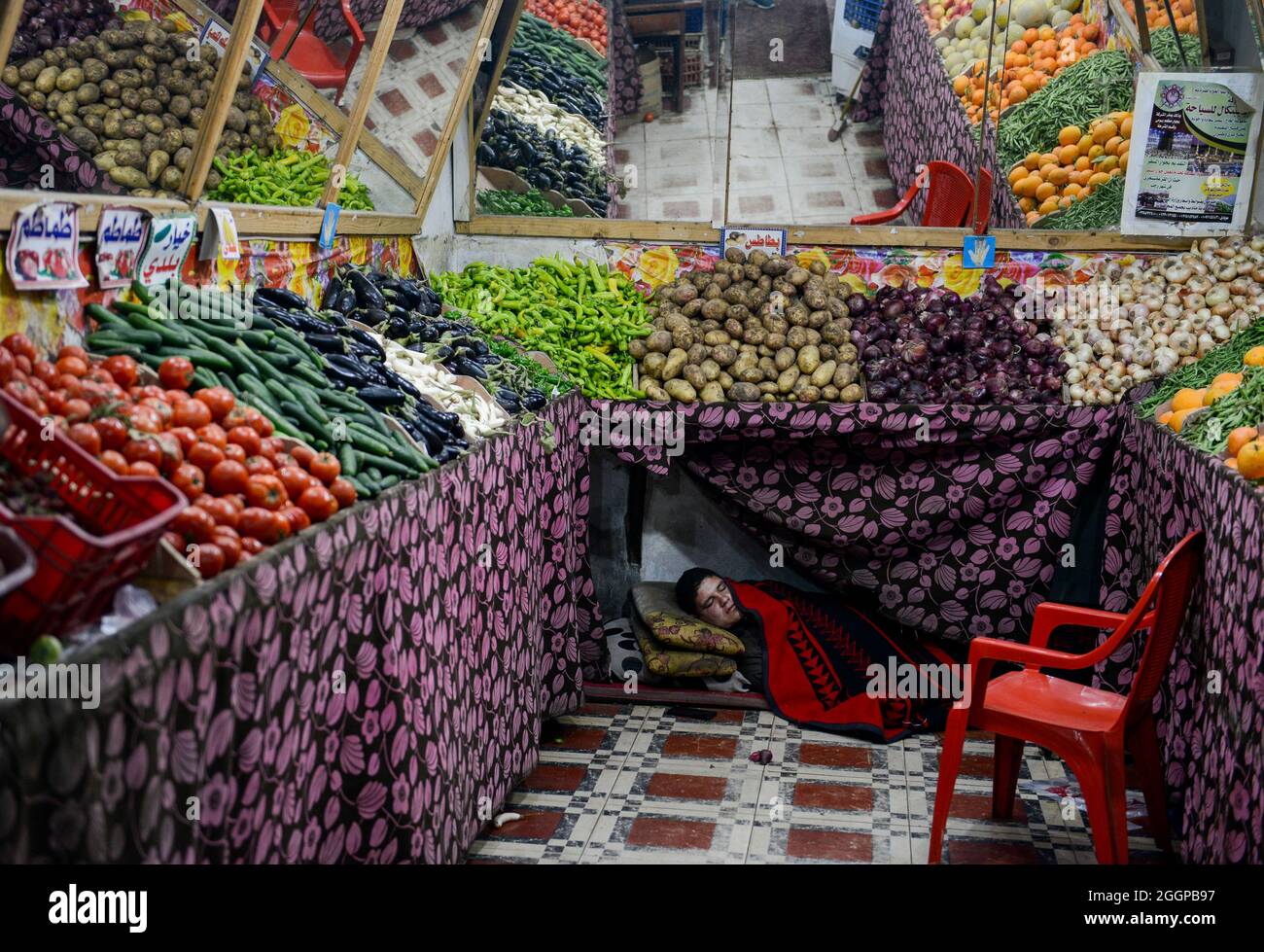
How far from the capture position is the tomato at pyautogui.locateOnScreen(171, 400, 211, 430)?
2613 millimetres

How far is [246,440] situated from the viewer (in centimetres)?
269

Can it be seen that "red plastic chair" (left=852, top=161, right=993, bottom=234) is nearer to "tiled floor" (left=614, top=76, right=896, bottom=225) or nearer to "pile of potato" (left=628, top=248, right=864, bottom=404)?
"pile of potato" (left=628, top=248, right=864, bottom=404)

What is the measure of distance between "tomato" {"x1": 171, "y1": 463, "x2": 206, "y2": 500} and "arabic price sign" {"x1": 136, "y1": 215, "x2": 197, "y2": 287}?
1164mm

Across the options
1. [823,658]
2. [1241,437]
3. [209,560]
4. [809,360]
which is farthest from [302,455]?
[809,360]

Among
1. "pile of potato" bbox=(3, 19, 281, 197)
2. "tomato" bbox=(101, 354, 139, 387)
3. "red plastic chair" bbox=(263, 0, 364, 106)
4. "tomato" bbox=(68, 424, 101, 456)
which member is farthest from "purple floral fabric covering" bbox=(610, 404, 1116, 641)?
"tomato" bbox=(68, 424, 101, 456)

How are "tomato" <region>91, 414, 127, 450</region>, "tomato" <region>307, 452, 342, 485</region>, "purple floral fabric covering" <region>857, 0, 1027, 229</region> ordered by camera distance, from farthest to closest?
1. "purple floral fabric covering" <region>857, 0, 1027, 229</region>
2. "tomato" <region>307, 452, 342, 485</region>
3. "tomato" <region>91, 414, 127, 450</region>

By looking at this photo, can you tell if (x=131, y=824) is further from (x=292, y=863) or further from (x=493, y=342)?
(x=493, y=342)

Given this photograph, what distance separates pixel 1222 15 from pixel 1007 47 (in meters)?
2.24

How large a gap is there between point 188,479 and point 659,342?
12.6ft

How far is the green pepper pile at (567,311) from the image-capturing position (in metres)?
5.90

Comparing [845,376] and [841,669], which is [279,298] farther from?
[841,669]

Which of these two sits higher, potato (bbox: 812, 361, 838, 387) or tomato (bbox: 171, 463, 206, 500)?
potato (bbox: 812, 361, 838, 387)

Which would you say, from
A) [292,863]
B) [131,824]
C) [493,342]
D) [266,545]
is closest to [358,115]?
[493,342]

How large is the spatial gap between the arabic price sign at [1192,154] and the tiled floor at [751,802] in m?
3.01
